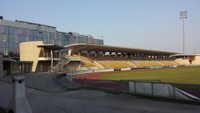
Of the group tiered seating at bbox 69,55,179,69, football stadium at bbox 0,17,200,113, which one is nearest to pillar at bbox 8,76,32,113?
football stadium at bbox 0,17,200,113

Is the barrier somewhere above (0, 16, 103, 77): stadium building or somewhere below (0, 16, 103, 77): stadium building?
below

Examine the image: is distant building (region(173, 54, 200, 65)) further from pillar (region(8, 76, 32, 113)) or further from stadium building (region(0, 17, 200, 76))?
pillar (region(8, 76, 32, 113))

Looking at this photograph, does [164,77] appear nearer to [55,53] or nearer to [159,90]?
[159,90]

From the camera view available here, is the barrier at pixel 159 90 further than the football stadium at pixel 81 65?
No

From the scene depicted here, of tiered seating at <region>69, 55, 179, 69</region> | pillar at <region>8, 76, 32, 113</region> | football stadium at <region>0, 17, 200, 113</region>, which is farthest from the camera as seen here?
tiered seating at <region>69, 55, 179, 69</region>

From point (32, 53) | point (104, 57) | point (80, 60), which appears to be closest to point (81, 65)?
point (80, 60)

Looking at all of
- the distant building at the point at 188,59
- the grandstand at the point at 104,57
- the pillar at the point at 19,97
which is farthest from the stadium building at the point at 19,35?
the pillar at the point at 19,97

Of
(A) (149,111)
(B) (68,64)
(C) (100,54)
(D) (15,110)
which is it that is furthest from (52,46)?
(D) (15,110)

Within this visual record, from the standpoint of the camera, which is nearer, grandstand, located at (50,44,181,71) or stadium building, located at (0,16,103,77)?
grandstand, located at (50,44,181,71)

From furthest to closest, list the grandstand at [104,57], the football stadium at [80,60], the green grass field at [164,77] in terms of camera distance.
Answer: the grandstand at [104,57], the football stadium at [80,60], the green grass field at [164,77]

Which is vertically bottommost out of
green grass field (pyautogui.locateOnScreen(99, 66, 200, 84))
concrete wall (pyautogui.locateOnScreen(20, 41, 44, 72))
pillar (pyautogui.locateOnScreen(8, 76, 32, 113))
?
green grass field (pyautogui.locateOnScreen(99, 66, 200, 84))

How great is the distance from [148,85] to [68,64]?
54445mm

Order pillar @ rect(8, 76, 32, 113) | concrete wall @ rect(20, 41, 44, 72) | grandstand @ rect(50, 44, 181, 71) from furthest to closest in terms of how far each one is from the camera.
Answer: grandstand @ rect(50, 44, 181, 71) → concrete wall @ rect(20, 41, 44, 72) → pillar @ rect(8, 76, 32, 113)

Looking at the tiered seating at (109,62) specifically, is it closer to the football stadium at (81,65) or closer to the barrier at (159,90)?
the football stadium at (81,65)
